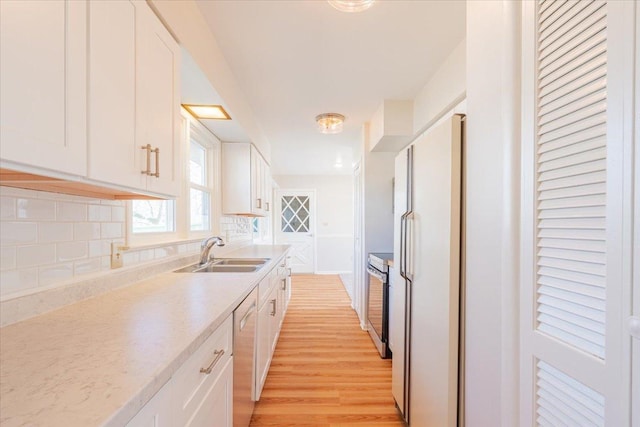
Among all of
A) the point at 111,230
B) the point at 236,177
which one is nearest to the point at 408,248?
the point at 111,230

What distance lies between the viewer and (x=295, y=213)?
6.81m

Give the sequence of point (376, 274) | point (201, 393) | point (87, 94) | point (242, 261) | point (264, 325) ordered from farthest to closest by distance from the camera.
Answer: point (376, 274), point (242, 261), point (264, 325), point (201, 393), point (87, 94)

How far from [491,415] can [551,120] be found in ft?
3.20

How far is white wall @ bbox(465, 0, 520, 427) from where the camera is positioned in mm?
885

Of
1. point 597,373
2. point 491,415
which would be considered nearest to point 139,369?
point 597,373

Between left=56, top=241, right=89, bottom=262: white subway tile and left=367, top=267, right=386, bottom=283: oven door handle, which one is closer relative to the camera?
left=56, top=241, right=89, bottom=262: white subway tile

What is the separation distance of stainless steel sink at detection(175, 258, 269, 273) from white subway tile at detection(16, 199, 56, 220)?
908mm

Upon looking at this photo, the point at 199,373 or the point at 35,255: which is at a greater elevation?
the point at 35,255

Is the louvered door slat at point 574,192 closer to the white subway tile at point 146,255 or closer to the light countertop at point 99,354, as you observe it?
the light countertop at point 99,354

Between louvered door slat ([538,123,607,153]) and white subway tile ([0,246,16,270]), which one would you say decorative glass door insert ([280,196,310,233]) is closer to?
white subway tile ([0,246,16,270])

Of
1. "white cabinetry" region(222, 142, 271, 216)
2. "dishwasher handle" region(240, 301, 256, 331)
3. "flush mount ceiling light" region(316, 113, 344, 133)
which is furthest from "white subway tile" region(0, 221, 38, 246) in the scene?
"flush mount ceiling light" region(316, 113, 344, 133)

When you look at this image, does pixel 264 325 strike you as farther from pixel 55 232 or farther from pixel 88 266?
pixel 55 232

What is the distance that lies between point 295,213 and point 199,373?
19.5 ft

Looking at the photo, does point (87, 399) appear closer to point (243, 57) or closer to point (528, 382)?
point (528, 382)
